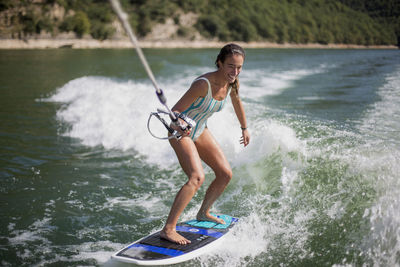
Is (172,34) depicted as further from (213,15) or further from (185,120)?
(185,120)

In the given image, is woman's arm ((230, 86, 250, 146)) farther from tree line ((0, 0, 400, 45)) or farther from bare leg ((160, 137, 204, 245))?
→ tree line ((0, 0, 400, 45))

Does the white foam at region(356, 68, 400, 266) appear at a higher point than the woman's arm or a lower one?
lower

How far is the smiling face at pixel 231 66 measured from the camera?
398 centimetres

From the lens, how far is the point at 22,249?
4527 millimetres

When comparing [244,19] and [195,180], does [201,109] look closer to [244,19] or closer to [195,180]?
[195,180]

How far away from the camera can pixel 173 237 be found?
4246 mm

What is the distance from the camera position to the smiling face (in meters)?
3.98

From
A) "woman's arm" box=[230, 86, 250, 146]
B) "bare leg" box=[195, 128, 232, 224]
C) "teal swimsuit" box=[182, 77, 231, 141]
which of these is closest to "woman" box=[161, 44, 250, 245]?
"teal swimsuit" box=[182, 77, 231, 141]

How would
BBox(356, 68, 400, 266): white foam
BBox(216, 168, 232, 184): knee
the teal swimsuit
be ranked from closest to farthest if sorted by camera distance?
the teal swimsuit
BBox(356, 68, 400, 266): white foam
BBox(216, 168, 232, 184): knee

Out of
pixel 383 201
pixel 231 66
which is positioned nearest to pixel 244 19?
pixel 383 201

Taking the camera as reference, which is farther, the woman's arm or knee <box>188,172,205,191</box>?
the woman's arm

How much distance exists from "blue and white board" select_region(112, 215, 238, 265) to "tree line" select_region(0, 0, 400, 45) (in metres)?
56.9

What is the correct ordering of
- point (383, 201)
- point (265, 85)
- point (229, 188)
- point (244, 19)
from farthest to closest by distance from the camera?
point (244, 19) < point (265, 85) < point (229, 188) < point (383, 201)

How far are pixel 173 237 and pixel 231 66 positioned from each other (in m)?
2.02
